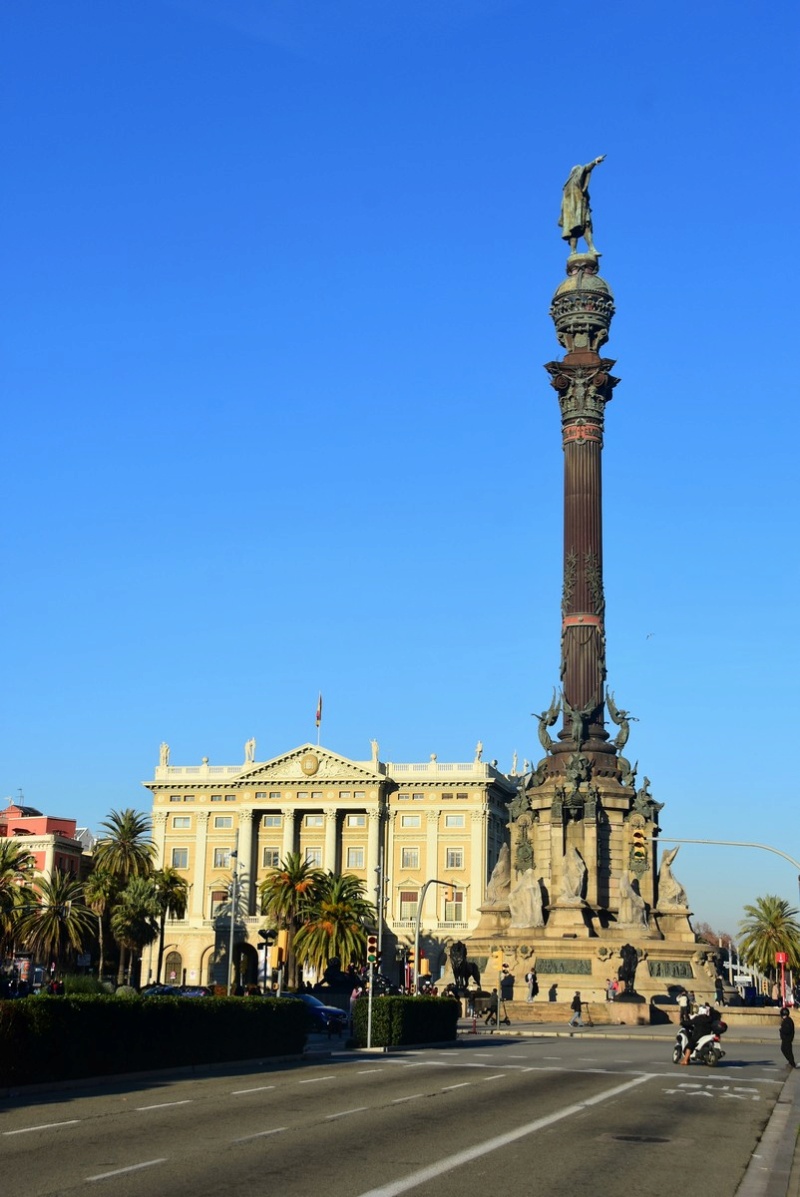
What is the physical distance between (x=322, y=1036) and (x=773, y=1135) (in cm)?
3018

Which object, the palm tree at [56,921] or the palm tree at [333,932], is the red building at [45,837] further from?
the palm tree at [333,932]

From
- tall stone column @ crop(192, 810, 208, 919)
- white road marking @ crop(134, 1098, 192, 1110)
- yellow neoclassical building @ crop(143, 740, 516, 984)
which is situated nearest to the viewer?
white road marking @ crop(134, 1098, 192, 1110)

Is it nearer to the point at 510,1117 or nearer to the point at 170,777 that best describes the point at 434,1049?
the point at 510,1117

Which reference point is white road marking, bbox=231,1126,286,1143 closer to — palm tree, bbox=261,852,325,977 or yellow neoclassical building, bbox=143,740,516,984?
palm tree, bbox=261,852,325,977

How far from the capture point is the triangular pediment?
124 meters

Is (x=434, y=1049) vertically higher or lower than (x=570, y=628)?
lower

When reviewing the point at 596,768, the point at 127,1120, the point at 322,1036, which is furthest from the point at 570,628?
the point at 127,1120

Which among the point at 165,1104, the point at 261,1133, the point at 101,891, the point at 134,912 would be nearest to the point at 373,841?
the point at 101,891

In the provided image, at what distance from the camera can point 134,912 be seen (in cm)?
9381

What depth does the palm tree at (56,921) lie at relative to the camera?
9169 centimetres

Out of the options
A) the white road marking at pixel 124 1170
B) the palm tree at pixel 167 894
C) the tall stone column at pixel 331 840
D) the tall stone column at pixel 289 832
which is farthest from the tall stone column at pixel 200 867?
the white road marking at pixel 124 1170

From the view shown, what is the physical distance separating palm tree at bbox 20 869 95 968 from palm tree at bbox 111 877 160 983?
2036mm

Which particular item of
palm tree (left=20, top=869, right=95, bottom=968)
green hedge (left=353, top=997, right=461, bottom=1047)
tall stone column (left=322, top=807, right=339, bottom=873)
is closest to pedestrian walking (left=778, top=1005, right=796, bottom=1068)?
green hedge (left=353, top=997, right=461, bottom=1047)

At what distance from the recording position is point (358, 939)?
90.9m
